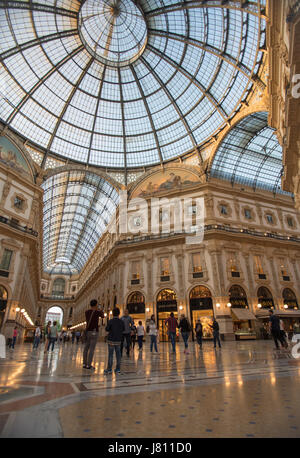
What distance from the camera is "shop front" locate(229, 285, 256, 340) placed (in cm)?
2691

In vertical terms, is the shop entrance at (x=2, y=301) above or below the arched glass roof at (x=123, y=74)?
below

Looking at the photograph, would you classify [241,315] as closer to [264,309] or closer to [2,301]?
[264,309]

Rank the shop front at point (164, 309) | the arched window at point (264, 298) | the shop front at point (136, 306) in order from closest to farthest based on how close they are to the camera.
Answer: the shop front at point (164, 309) < the arched window at point (264, 298) < the shop front at point (136, 306)

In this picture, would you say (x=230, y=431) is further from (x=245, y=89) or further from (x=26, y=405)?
(x=245, y=89)

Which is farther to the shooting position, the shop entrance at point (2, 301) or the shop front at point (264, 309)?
the shop front at point (264, 309)

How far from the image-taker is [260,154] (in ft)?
118

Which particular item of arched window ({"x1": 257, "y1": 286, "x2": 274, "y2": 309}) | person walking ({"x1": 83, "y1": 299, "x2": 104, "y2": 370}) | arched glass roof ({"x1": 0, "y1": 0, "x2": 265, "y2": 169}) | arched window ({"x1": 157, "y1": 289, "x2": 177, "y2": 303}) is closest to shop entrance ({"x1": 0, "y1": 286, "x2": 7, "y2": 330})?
arched window ({"x1": 157, "y1": 289, "x2": 177, "y2": 303})

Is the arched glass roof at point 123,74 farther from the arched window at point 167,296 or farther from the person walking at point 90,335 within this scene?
the person walking at point 90,335

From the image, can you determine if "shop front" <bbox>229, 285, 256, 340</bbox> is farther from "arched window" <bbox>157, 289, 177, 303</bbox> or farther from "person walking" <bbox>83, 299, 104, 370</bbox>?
"person walking" <bbox>83, 299, 104, 370</bbox>

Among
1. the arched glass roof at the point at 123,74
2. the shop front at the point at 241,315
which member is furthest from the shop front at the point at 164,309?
the arched glass roof at the point at 123,74

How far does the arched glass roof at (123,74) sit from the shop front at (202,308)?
65.2 feet

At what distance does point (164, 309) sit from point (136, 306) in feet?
11.7

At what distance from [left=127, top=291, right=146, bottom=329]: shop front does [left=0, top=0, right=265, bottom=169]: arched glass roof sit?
64.2ft

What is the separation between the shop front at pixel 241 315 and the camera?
88.3ft
